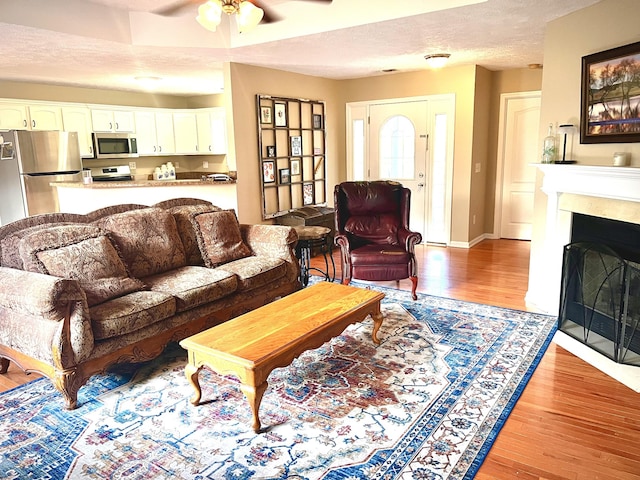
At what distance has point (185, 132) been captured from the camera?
26.2 feet

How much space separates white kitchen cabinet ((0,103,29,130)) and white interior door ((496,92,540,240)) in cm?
635

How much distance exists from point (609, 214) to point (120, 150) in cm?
643

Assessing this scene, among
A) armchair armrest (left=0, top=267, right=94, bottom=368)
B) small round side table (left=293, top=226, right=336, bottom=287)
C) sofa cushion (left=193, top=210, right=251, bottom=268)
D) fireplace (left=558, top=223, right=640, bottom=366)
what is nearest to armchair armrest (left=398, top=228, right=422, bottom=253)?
small round side table (left=293, top=226, right=336, bottom=287)

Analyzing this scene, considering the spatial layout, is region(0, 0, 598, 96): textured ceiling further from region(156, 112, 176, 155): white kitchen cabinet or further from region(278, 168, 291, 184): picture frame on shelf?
region(156, 112, 176, 155): white kitchen cabinet

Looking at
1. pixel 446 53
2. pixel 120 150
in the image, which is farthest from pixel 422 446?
pixel 120 150

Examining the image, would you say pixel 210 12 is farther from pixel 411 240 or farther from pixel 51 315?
pixel 411 240

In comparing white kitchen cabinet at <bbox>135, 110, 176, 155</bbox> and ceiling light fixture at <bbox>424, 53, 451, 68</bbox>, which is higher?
ceiling light fixture at <bbox>424, 53, 451, 68</bbox>

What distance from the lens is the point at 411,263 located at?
4340 millimetres

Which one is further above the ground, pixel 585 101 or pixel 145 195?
pixel 585 101

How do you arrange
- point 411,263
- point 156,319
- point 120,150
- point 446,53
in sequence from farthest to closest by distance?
point 120,150, point 446,53, point 411,263, point 156,319

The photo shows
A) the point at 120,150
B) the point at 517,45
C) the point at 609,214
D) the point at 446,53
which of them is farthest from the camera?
the point at 120,150

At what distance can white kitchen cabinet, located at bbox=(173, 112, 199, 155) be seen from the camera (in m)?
7.91

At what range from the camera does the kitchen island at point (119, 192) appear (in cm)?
482

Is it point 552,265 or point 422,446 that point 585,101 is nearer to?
point 552,265
